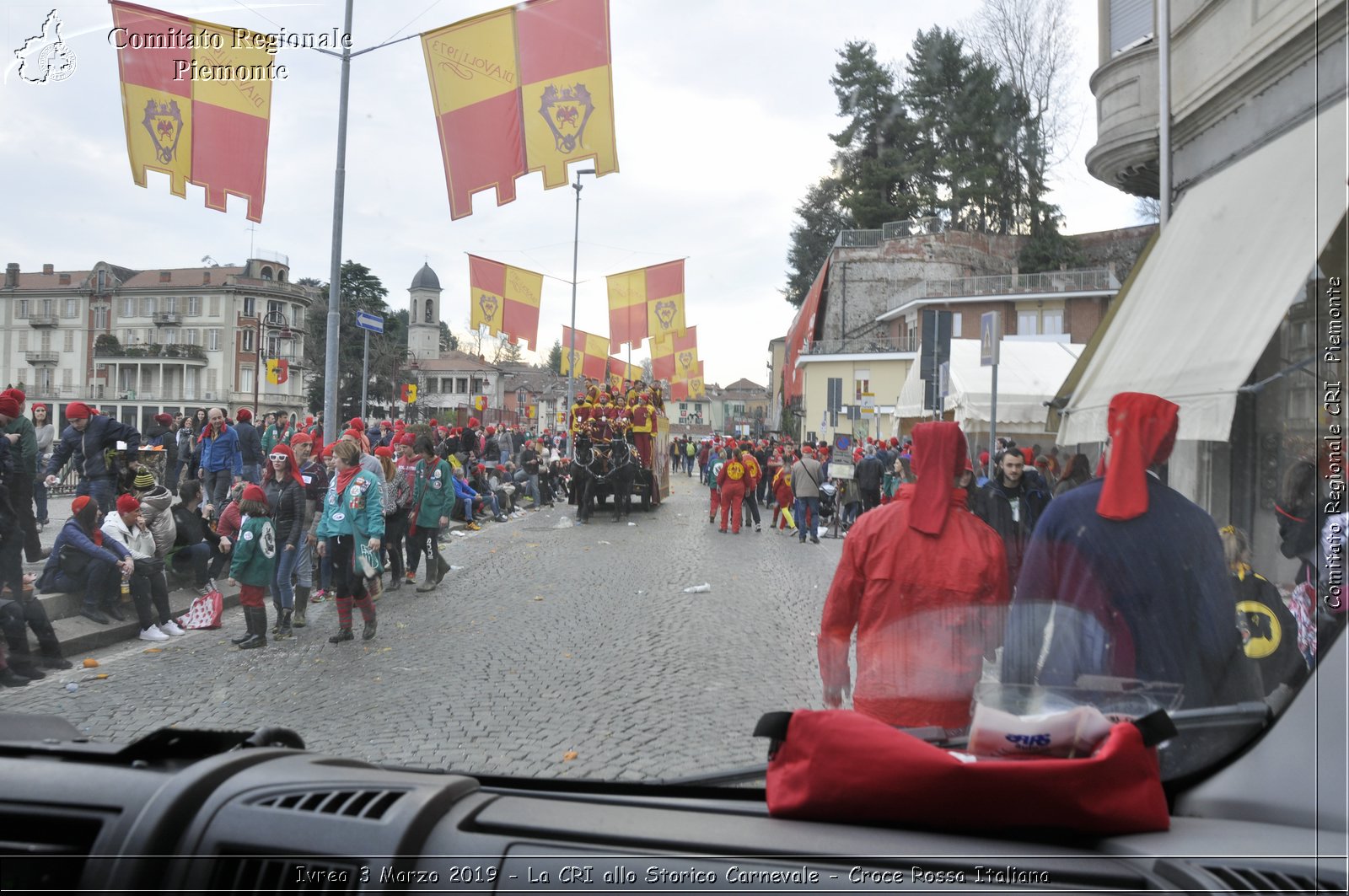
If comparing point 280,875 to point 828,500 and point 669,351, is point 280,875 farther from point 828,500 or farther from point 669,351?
point 669,351

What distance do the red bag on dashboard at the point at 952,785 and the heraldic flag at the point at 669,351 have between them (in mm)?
27769

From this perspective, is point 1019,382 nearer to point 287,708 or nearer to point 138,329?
point 287,708

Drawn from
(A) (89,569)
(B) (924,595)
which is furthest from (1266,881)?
(A) (89,569)

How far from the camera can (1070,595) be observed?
2639 mm

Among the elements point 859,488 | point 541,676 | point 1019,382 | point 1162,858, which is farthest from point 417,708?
point 859,488

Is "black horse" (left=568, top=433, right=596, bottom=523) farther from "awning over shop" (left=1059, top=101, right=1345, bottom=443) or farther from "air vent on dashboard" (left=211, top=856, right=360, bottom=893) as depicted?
"air vent on dashboard" (left=211, top=856, right=360, bottom=893)

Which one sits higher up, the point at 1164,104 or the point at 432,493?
the point at 1164,104

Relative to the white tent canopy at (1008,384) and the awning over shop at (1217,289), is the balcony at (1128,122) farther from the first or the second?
the white tent canopy at (1008,384)

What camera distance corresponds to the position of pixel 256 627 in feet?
20.3

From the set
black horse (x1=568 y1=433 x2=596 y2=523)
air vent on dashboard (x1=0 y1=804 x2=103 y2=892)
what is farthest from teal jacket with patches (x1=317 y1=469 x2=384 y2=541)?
black horse (x1=568 y1=433 x2=596 y2=523)

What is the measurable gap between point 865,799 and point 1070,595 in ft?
4.00

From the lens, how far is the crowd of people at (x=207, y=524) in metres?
4.82

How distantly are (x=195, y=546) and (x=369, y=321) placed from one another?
4829 millimetres

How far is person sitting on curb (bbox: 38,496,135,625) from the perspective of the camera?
16.0ft
